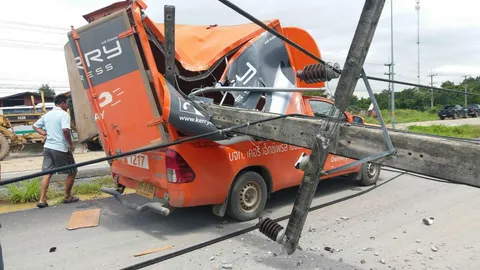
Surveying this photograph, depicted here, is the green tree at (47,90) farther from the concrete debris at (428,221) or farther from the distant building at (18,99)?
the concrete debris at (428,221)

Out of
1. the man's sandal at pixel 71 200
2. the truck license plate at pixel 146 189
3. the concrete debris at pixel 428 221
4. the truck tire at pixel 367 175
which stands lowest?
the concrete debris at pixel 428 221

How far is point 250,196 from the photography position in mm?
5391

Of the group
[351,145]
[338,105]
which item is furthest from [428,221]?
[338,105]

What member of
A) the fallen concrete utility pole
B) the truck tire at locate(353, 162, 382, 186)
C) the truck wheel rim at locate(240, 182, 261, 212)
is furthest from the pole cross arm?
the truck tire at locate(353, 162, 382, 186)

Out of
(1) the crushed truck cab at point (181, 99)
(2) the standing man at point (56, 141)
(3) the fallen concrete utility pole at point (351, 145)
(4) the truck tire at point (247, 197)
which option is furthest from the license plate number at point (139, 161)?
(3) the fallen concrete utility pole at point (351, 145)

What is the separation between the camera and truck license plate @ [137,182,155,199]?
4.91 metres

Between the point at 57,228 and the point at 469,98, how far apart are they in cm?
6921

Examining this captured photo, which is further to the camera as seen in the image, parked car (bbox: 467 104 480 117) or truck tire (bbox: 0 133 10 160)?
parked car (bbox: 467 104 480 117)

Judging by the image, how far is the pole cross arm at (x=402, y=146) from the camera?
2500 mm

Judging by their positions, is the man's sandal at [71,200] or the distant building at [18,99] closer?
the man's sandal at [71,200]

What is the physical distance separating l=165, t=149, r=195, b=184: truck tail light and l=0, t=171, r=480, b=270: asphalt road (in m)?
0.76

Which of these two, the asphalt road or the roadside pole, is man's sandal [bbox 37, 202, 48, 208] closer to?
the asphalt road

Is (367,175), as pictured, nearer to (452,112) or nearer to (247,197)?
(247,197)

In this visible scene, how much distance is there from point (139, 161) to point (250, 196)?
1603 millimetres
